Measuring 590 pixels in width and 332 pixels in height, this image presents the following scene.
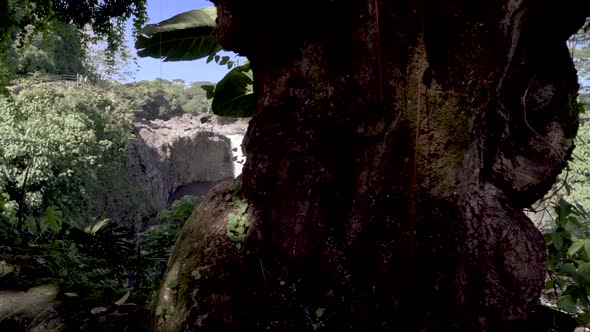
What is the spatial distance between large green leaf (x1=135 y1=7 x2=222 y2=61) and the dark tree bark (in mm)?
1726

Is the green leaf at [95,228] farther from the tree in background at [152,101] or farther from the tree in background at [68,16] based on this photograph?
the tree in background at [152,101]

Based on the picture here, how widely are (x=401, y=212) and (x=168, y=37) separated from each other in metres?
2.78

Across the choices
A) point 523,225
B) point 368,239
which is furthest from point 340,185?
point 523,225

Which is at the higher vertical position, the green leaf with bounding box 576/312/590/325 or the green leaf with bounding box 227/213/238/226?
the green leaf with bounding box 227/213/238/226

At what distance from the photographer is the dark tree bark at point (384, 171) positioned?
1.63 metres

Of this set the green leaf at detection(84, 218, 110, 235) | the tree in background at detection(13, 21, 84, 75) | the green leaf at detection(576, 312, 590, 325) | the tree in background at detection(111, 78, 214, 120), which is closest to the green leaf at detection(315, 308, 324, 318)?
the green leaf at detection(576, 312, 590, 325)

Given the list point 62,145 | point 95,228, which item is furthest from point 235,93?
point 62,145

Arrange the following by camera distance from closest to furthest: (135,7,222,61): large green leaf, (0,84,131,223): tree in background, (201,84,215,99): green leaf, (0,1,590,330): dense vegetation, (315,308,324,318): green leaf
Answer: (315,308,324,318): green leaf < (0,1,590,330): dense vegetation < (135,7,222,61): large green leaf < (201,84,215,99): green leaf < (0,84,131,223): tree in background

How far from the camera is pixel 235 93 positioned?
360 cm

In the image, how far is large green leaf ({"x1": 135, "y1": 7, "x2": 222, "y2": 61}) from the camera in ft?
11.1

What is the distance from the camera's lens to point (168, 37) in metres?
3.48

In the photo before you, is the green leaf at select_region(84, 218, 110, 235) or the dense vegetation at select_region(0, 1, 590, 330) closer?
the dense vegetation at select_region(0, 1, 590, 330)

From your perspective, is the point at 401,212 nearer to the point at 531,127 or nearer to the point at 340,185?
the point at 340,185

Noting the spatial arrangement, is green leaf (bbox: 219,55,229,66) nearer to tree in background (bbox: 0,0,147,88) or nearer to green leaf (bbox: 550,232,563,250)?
tree in background (bbox: 0,0,147,88)
